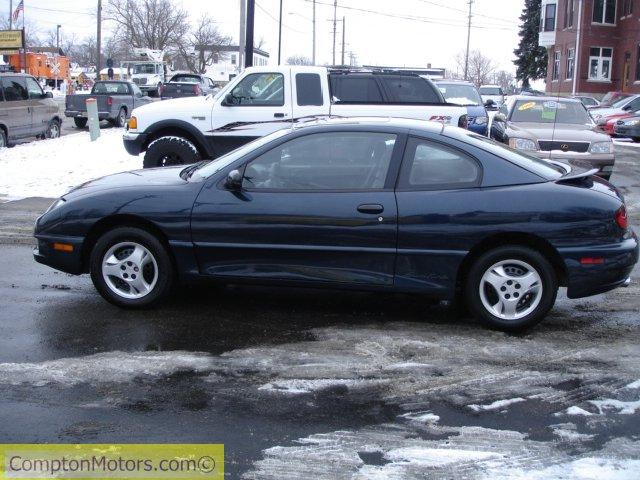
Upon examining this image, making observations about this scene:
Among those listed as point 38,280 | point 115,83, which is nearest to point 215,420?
point 38,280

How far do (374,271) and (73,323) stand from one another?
7.70ft

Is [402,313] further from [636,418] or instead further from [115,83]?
[115,83]

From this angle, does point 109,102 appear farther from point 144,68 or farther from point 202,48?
point 202,48

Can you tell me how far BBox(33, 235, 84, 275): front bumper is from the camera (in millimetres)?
5977

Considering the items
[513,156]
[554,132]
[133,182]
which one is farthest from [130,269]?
[554,132]

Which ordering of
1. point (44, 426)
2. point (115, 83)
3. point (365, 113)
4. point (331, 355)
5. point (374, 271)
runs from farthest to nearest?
point (115, 83) < point (365, 113) < point (374, 271) < point (331, 355) < point (44, 426)

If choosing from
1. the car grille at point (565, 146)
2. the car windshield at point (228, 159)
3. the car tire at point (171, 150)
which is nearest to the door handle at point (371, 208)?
the car windshield at point (228, 159)

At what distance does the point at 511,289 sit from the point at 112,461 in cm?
319

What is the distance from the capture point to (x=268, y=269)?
576cm

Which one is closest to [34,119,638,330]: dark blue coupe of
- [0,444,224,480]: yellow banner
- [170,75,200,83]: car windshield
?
[0,444,224,480]: yellow banner

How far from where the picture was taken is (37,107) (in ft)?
63.8

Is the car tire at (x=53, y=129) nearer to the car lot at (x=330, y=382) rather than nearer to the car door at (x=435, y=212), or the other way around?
the car lot at (x=330, y=382)

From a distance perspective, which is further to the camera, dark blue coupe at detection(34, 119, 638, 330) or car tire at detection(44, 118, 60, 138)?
car tire at detection(44, 118, 60, 138)

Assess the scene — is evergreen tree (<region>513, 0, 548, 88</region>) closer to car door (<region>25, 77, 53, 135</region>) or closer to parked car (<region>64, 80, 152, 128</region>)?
parked car (<region>64, 80, 152, 128</region>)
